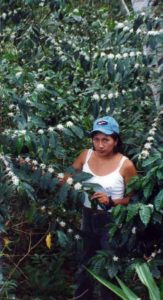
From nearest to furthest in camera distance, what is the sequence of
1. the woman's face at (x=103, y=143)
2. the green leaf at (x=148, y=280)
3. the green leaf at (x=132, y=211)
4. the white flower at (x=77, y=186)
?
the green leaf at (x=148, y=280), the green leaf at (x=132, y=211), the white flower at (x=77, y=186), the woman's face at (x=103, y=143)

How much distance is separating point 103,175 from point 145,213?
1.61 feet

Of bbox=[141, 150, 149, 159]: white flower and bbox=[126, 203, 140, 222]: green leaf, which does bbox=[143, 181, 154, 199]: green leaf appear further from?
bbox=[141, 150, 149, 159]: white flower

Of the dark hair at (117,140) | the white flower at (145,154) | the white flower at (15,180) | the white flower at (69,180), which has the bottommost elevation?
the white flower at (69,180)

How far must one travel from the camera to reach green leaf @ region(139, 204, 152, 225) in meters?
3.33

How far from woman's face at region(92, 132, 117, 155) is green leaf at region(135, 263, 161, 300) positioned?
759 millimetres

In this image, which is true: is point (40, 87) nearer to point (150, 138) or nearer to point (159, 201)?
point (150, 138)

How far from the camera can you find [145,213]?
3363 millimetres

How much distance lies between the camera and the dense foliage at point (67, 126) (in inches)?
136

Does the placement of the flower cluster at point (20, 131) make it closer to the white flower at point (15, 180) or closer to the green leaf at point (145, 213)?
the white flower at point (15, 180)

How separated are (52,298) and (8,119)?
1.42 meters

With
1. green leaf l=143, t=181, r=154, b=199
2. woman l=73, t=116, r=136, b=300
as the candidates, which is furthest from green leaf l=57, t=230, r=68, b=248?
green leaf l=143, t=181, r=154, b=199

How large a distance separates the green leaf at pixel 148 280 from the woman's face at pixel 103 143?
2.49 ft

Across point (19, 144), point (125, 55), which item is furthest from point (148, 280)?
point (125, 55)

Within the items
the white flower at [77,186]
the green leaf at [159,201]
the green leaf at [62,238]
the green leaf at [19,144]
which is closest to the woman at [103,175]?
the white flower at [77,186]
